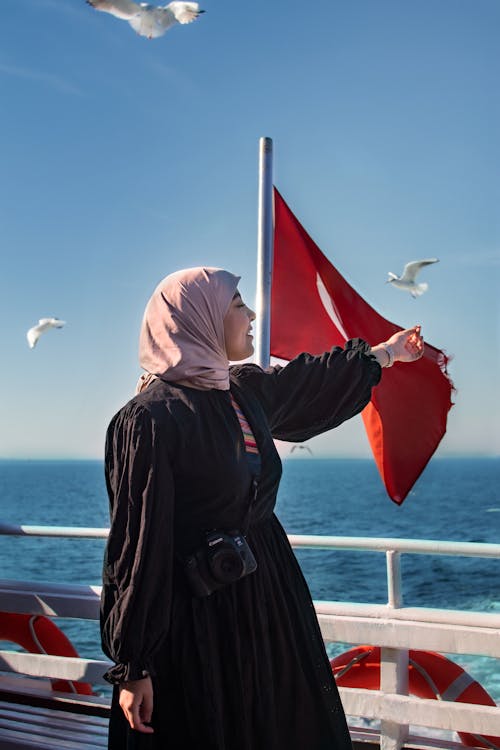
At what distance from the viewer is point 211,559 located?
1629 mm

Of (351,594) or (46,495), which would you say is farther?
(46,495)

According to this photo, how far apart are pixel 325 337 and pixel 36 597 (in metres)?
1.56

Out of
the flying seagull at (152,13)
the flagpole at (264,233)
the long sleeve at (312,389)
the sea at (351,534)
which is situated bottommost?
the sea at (351,534)

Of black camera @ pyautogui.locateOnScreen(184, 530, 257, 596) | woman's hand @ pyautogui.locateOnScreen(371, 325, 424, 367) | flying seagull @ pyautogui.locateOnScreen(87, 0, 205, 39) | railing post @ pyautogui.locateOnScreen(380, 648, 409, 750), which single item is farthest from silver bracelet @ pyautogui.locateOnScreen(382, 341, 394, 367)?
flying seagull @ pyautogui.locateOnScreen(87, 0, 205, 39)

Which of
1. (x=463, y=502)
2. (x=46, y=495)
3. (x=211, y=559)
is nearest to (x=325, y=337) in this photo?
(x=211, y=559)

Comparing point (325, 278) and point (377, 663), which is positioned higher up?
point (325, 278)

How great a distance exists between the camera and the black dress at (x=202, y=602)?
1.59m

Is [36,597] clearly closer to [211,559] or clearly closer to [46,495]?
[211,559]

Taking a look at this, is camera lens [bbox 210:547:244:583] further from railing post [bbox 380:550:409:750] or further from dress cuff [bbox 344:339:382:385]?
railing post [bbox 380:550:409:750]

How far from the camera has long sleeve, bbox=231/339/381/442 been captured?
80.7 inches

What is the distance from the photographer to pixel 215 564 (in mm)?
1625

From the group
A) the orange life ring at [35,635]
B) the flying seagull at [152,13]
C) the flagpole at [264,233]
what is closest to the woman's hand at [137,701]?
the flagpole at [264,233]

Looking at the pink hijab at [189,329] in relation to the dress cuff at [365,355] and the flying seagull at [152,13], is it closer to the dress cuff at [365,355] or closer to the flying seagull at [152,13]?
the dress cuff at [365,355]

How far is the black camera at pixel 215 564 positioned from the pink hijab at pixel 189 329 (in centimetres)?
36
